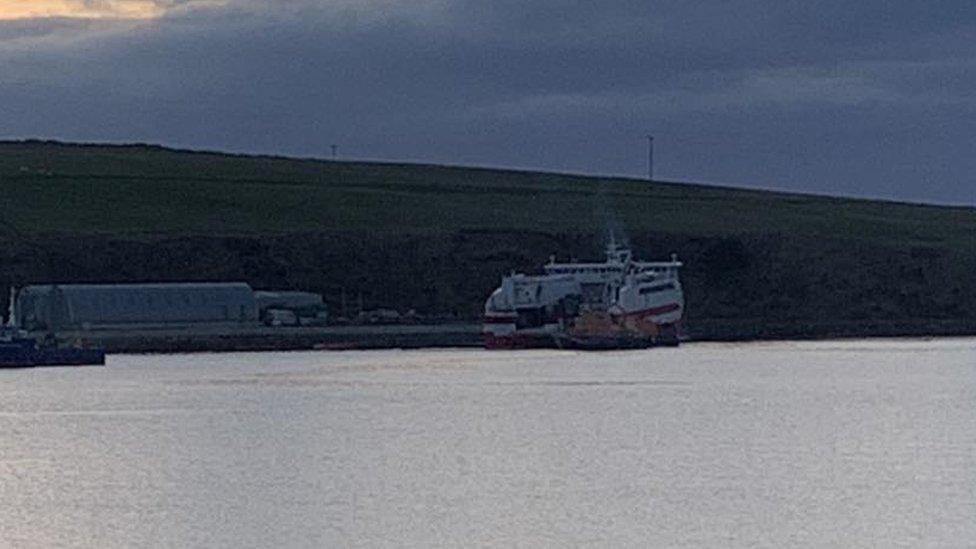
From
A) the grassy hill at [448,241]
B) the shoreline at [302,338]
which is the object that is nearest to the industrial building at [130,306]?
the shoreline at [302,338]

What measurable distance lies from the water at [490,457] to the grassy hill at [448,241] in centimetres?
3045

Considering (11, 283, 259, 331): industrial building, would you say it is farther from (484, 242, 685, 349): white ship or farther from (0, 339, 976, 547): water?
(0, 339, 976, 547): water

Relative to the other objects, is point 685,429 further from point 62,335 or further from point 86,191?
point 86,191

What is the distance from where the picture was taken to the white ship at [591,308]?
92.1m

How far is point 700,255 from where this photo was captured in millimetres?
111062

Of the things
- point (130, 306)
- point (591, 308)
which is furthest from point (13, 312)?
point (591, 308)

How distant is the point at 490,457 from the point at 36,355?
36827 millimetres

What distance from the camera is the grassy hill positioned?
105438 millimetres

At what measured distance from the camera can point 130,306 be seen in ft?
305

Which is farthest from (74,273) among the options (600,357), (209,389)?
(209,389)

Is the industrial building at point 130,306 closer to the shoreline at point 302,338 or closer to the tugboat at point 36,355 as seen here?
the shoreline at point 302,338

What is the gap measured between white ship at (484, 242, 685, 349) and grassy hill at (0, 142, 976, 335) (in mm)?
5798

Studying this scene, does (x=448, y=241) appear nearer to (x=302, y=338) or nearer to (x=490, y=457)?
(x=302, y=338)

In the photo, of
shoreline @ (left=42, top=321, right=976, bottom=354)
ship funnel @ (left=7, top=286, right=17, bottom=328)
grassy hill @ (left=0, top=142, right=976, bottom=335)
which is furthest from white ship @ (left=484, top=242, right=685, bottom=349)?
ship funnel @ (left=7, top=286, right=17, bottom=328)
